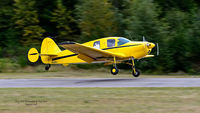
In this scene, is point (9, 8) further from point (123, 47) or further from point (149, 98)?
point (149, 98)

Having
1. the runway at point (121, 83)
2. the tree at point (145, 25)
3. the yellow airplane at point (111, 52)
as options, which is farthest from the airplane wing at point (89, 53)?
the tree at point (145, 25)

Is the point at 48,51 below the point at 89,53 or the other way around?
the other way around

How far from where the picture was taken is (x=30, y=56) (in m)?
19.8

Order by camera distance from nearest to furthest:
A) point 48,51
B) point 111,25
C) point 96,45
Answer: point 96,45 → point 48,51 → point 111,25

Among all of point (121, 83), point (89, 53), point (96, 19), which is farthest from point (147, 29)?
point (121, 83)

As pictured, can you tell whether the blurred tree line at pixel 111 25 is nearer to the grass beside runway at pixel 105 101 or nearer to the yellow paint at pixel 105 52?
the yellow paint at pixel 105 52

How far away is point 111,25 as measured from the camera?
29.5 m

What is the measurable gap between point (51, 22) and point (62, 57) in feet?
65.1

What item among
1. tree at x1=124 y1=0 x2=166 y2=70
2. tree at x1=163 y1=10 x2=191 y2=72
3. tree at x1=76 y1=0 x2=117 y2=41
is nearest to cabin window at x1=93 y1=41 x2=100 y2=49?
tree at x1=124 y1=0 x2=166 y2=70

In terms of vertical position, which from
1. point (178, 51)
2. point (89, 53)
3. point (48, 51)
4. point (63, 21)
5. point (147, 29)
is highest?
point (63, 21)

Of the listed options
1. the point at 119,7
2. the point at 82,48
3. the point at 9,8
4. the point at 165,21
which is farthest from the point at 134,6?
the point at 9,8

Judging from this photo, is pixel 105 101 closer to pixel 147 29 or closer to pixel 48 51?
pixel 48 51

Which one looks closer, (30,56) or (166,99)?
(166,99)

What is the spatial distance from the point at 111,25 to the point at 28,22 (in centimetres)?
1179
